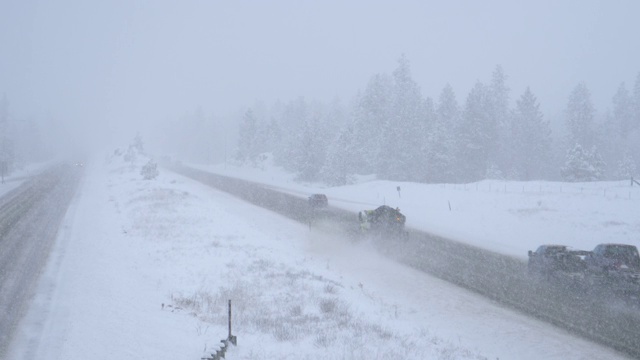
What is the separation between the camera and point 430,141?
57.3m

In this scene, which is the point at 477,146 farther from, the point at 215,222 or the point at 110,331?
the point at 110,331

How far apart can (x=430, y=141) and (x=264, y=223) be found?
3378 centimetres

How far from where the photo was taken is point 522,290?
1539 centimetres

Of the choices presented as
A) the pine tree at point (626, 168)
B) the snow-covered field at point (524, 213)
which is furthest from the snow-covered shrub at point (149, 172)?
the pine tree at point (626, 168)

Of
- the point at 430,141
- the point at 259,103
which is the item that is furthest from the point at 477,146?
the point at 259,103

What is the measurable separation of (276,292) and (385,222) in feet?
35.4

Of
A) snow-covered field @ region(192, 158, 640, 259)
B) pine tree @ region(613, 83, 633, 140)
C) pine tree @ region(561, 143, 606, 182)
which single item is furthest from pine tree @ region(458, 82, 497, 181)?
pine tree @ region(613, 83, 633, 140)

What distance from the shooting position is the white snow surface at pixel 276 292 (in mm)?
10461

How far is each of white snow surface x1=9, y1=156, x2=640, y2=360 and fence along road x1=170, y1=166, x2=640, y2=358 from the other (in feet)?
2.34

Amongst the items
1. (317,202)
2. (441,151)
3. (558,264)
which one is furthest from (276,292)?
(441,151)

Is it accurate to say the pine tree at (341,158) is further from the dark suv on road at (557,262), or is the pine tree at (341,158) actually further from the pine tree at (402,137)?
the dark suv on road at (557,262)

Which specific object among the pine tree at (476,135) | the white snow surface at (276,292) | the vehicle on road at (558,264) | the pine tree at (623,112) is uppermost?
the pine tree at (623,112)

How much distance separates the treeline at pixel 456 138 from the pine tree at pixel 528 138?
0.13 meters

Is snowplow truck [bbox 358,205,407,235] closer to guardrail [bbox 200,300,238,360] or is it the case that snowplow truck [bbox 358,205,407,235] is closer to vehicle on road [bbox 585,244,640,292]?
vehicle on road [bbox 585,244,640,292]
